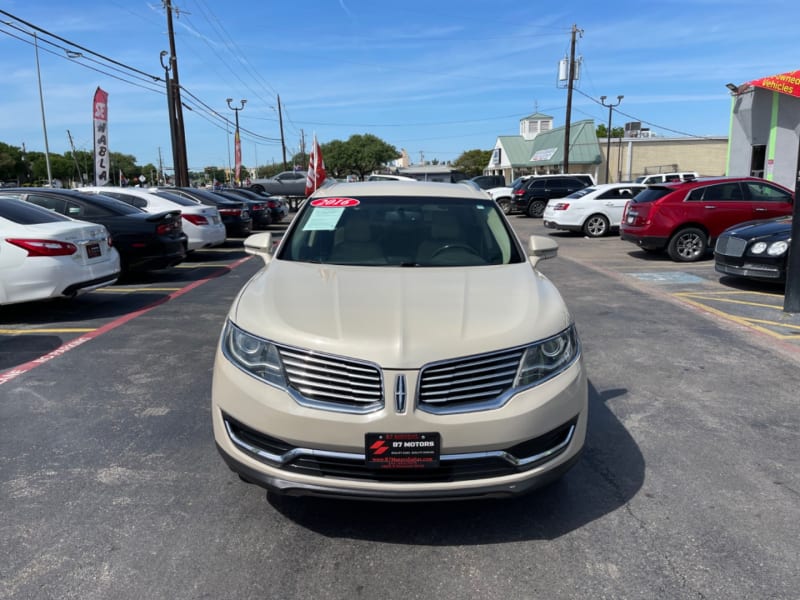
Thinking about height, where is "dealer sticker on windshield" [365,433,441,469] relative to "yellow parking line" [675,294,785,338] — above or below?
above

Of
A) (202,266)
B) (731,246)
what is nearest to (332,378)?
(731,246)

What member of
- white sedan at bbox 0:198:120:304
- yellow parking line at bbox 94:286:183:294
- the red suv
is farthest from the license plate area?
the red suv

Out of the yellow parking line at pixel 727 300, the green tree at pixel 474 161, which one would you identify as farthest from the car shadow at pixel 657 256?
the green tree at pixel 474 161

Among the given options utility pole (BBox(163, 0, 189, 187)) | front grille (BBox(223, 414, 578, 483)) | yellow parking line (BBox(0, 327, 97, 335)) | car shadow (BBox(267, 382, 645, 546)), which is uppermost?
utility pole (BBox(163, 0, 189, 187))

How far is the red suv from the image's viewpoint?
12531 mm

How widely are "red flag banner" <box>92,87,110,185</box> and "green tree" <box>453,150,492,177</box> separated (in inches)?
3090

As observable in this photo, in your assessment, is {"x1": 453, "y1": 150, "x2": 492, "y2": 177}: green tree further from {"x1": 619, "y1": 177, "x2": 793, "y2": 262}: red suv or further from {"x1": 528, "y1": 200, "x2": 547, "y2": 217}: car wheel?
{"x1": 619, "y1": 177, "x2": 793, "y2": 262}: red suv

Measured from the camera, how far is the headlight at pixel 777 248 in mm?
8416

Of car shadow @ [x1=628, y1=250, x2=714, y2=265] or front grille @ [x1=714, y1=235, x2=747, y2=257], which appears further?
car shadow @ [x1=628, y1=250, x2=714, y2=265]

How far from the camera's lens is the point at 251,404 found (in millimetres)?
2693

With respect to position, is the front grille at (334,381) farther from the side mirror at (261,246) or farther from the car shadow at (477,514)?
the side mirror at (261,246)

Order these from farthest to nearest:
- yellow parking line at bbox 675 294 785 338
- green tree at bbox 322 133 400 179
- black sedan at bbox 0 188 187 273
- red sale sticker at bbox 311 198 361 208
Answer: green tree at bbox 322 133 400 179, black sedan at bbox 0 188 187 273, yellow parking line at bbox 675 294 785 338, red sale sticker at bbox 311 198 361 208

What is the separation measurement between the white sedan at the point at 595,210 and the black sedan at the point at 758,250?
872 cm

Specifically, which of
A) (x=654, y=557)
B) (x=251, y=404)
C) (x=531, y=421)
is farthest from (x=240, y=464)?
(x=654, y=557)
